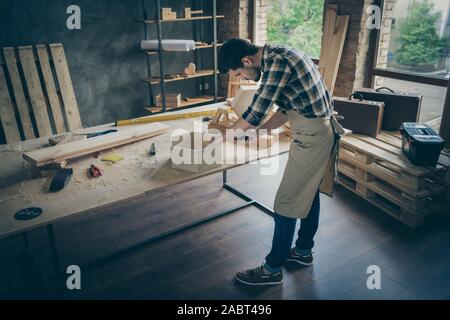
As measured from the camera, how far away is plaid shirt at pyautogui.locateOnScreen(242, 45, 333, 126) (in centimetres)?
220

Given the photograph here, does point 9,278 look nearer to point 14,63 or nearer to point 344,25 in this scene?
point 14,63

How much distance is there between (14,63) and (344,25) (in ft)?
12.0

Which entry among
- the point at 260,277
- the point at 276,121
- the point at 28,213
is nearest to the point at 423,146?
the point at 276,121

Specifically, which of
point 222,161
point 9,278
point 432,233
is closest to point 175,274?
point 222,161

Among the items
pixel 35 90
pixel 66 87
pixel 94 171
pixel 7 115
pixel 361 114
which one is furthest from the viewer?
pixel 66 87

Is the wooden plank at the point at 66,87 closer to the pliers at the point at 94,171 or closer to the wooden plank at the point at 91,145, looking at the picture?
the wooden plank at the point at 91,145

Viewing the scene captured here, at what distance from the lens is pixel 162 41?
17.6ft

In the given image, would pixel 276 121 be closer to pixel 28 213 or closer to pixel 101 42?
pixel 28 213

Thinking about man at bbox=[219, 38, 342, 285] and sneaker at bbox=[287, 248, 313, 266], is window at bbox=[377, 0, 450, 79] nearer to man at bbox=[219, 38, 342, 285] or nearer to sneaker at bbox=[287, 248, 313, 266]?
man at bbox=[219, 38, 342, 285]

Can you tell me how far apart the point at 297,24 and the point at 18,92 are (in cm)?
357

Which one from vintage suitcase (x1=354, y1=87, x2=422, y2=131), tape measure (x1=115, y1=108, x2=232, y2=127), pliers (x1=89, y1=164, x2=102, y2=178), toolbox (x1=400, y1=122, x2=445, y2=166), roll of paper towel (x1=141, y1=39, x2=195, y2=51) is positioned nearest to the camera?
pliers (x1=89, y1=164, x2=102, y2=178)

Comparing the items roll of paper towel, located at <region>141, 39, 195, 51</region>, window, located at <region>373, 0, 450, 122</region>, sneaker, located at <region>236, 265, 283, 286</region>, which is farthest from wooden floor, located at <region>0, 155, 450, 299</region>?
roll of paper towel, located at <region>141, 39, 195, 51</region>

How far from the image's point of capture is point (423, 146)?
309cm

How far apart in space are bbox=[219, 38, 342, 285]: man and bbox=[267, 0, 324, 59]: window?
2855mm
